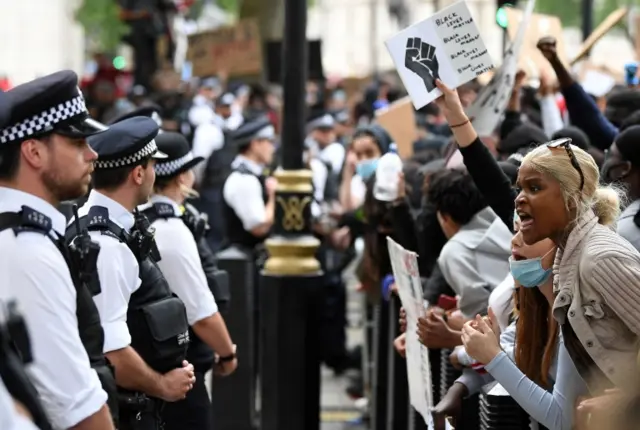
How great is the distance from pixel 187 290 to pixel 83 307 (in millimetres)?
2387

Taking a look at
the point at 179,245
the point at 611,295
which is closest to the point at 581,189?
the point at 611,295

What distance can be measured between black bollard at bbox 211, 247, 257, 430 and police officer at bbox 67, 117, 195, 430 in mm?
4428

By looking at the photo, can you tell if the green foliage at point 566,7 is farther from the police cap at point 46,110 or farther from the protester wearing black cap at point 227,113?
the police cap at point 46,110

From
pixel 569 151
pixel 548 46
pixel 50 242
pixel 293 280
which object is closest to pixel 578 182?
pixel 569 151

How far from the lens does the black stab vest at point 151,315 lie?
630 cm

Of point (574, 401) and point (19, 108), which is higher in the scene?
point (19, 108)

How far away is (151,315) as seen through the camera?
6.32 m

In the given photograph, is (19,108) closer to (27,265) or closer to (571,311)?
(27,265)

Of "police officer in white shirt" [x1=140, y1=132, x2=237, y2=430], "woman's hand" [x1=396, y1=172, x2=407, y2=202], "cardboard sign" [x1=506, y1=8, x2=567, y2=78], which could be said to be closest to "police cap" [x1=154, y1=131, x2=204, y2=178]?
"police officer in white shirt" [x1=140, y1=132, x2=237, y2=430]

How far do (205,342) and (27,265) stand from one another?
3134mm

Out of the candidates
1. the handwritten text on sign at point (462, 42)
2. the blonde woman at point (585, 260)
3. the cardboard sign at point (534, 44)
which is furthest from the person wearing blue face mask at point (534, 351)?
the cardboard sign at point (534, 44)

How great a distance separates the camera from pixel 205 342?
766 centimetres

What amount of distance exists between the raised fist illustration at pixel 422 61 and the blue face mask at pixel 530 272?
1.78 meters

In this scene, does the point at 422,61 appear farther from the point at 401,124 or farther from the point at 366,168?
the point at 401,124
